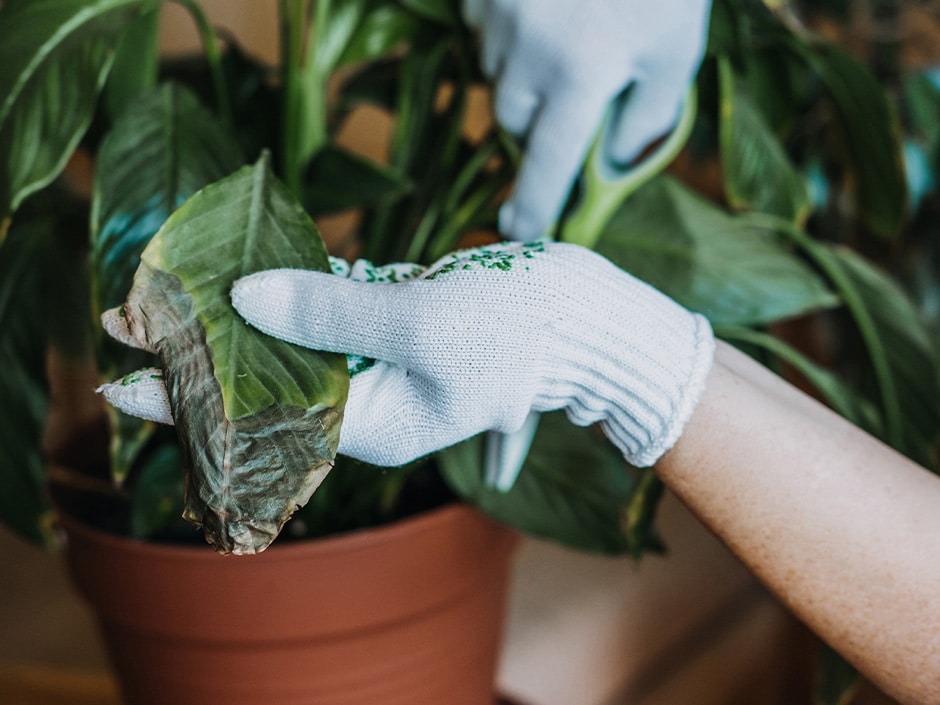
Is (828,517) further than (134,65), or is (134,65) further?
(134,65)

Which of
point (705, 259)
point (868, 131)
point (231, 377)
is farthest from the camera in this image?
point (868, 131)

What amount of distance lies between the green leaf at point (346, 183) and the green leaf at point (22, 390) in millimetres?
199

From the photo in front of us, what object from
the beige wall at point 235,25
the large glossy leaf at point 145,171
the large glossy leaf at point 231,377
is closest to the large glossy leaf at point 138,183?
the large glossy leaf at point 145,171

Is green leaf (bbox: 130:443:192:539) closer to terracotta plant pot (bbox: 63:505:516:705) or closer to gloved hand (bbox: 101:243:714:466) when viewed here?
terracotta plant pot (bbox: 63:505:516:705)

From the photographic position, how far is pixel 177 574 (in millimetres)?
523

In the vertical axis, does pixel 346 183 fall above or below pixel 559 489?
above

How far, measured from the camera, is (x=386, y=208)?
26.9 inches

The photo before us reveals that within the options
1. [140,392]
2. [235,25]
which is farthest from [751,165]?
[235,25]

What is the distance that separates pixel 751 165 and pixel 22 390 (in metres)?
0.56

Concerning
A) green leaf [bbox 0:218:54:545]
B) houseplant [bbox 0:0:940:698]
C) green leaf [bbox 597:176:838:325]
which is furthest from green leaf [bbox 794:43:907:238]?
green leaf [bbox 0:218:54:545]

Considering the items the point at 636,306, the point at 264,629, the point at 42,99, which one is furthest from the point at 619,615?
the point at 42,99

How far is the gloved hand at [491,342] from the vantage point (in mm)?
372

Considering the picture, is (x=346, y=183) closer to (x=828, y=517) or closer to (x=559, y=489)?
(x=559, y=489)

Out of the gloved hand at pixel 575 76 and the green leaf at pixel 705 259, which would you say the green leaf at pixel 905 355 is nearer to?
the green leaf at pixel 705 259
